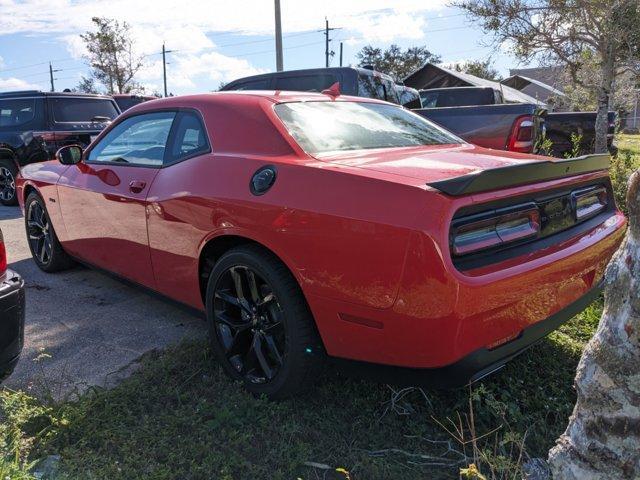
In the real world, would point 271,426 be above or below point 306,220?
below

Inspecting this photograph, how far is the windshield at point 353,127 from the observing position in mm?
2932

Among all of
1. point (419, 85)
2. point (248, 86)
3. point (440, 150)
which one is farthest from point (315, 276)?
point (419, 85)

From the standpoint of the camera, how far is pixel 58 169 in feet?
15.1

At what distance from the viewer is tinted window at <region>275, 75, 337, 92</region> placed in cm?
866

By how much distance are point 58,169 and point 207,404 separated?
290cm

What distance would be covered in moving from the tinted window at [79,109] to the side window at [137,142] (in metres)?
5.30

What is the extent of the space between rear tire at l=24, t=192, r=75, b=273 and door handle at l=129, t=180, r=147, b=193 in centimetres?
165

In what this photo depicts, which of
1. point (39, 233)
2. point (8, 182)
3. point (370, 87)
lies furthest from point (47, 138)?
point (370, 87)

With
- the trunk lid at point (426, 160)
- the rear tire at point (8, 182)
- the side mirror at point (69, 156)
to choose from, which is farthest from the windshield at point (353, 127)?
the rear tire at point (8, 182)

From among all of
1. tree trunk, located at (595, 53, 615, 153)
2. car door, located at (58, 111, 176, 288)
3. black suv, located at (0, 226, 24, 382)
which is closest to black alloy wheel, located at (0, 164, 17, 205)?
car door, located at (58, 111, 176, 288)

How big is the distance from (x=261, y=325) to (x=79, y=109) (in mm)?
7713

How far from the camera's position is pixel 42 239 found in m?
5.05

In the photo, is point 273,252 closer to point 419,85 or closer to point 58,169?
point 58,169

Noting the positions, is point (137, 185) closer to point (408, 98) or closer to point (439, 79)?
point (408, 98)
